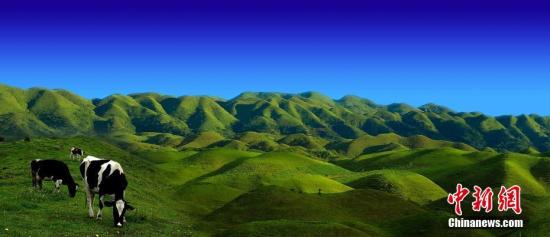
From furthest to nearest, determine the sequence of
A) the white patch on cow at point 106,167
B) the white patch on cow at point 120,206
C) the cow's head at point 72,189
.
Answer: the cow's head at point 72,189, the white patch on cow at point 106,167, the white patch on cow at point 120,206

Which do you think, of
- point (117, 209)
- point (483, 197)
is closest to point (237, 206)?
point (483, 197)

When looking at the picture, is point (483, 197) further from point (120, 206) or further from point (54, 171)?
point (54, 171)

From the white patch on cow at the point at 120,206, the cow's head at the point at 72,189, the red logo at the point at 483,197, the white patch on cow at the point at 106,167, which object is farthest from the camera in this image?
the red logo at the point at 483,197

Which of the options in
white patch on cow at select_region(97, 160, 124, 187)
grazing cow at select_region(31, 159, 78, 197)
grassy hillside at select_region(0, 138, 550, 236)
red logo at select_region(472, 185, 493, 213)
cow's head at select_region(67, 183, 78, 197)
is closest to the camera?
white patch on cow at select_region(97, 160, 124, 187)

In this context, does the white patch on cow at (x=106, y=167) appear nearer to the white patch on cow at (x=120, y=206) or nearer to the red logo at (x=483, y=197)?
the white patch on cow at (x=120, y=206)

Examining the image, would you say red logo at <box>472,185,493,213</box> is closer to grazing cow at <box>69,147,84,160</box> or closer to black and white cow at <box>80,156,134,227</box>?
black and white cow at <box>80,156,134,227</box>

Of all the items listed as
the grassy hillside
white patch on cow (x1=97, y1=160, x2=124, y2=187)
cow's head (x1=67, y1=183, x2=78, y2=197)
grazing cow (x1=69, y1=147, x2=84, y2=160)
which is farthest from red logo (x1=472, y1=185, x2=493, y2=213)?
grazing cow (x1=69, y1=147, x2=84, y2=160)

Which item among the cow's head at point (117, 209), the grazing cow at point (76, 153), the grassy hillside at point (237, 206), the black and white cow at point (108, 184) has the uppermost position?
the grazing cow at point (76, 153)

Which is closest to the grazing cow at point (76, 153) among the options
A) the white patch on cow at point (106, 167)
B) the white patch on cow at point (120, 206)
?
the white patch on cow at point (106, 167)
